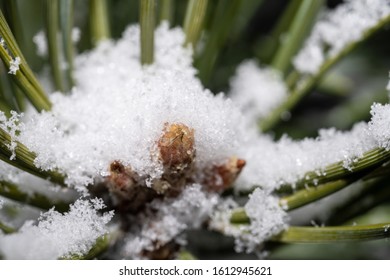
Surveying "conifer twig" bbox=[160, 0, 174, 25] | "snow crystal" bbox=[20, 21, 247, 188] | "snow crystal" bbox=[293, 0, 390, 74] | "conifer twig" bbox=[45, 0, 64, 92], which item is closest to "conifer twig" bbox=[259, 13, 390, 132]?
"snow crystal" bbox=[293, 0, 390, 74]

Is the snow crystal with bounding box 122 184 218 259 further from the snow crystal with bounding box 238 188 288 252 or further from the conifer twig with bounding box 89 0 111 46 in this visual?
the conifer twig with bounding box 89 0 111 46

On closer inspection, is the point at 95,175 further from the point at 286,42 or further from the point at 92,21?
the point at 286,42

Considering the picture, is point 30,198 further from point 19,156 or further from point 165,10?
point 165,10

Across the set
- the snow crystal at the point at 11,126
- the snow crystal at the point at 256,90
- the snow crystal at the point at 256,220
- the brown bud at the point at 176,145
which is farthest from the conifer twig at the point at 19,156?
the snow crystal at the point at 256,90

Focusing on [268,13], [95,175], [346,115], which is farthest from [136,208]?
[268,13]

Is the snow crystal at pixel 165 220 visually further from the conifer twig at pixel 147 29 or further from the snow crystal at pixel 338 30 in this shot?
the snow crystal at pixel 338 30

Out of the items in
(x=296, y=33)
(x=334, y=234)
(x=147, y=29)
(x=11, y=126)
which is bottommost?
(x=334, y=234)

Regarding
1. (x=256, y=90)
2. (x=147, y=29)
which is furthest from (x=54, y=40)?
(x=256, y=90)
